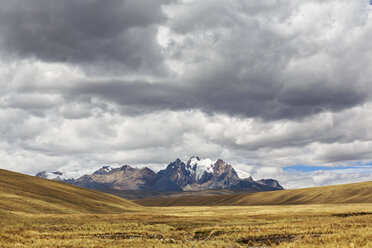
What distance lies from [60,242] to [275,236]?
894 inches

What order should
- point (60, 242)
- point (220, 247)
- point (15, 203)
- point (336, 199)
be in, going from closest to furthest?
point (220, 247) → point (60, 242) → point (15, 203) → point (336, 199)

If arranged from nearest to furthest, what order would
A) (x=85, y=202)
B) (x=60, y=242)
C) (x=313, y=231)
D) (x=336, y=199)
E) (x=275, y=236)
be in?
(x=60, y=242), (x=275, y=236), (x=313, y=231), (x=85, y=202), (x=336, y=199)

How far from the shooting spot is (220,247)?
32594 mm

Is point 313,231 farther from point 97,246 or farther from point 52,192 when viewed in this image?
point 52,192

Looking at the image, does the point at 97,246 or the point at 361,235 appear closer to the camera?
the point at 97,246

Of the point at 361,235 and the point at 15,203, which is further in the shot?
the point at 15,203

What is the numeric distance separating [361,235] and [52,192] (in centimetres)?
10069

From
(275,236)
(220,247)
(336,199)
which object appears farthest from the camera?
(336,199)

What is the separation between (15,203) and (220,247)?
61.3m

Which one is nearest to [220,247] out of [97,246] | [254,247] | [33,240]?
[254,247]

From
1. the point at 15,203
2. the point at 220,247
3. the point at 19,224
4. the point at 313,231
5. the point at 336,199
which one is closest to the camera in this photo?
the point at 220,247

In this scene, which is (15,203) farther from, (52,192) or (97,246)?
(97,246)

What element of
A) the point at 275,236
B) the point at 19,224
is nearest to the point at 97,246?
→ the point at 275,236

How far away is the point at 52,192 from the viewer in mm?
115688
